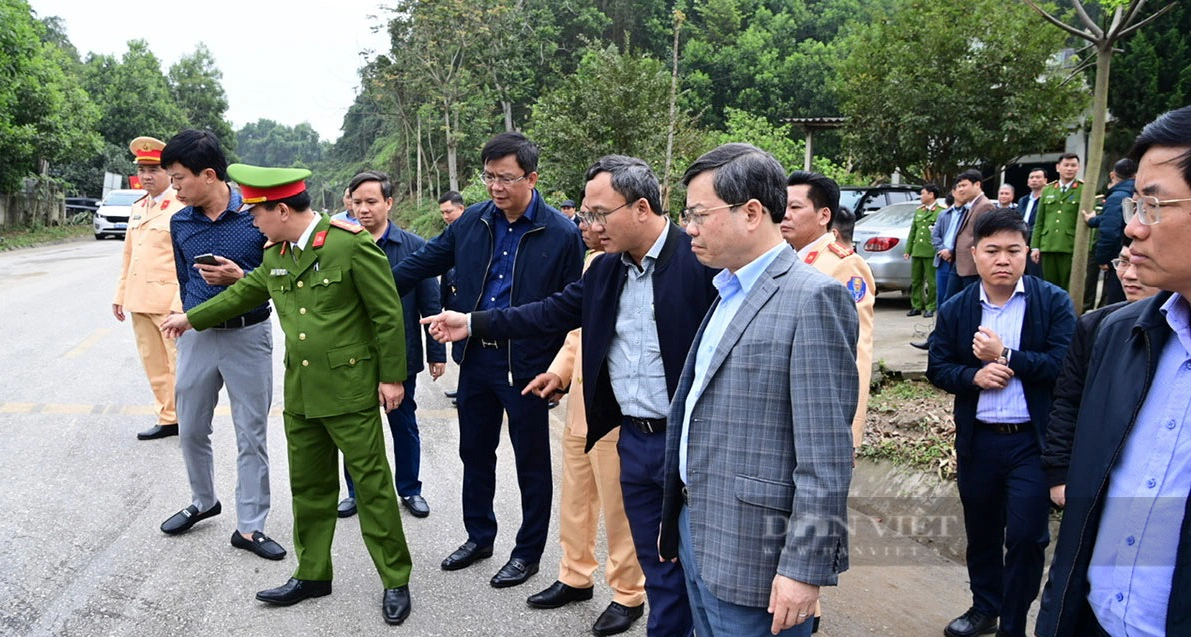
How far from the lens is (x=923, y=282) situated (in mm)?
10281

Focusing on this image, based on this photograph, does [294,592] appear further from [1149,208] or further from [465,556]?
[1149,208]

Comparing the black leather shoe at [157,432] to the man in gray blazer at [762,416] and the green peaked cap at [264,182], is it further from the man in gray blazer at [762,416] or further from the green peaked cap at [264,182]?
the man in gray blazer at [762,416]

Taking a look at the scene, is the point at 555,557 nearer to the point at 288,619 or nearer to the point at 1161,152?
the point at 288,619

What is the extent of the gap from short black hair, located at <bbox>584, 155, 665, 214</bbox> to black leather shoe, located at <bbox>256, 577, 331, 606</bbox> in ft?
7.43

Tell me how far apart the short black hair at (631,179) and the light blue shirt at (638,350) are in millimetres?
140

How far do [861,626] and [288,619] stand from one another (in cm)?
252

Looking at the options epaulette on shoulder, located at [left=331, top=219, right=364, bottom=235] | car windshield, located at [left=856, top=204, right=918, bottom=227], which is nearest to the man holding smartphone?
epaulette on shoulder, located at [left=331, top=219, right=364, bottom=235]

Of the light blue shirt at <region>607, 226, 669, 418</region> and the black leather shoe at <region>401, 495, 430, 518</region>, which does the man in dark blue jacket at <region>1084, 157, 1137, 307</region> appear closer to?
the light blue shirt at <region>607, 226, 669, 418</region>

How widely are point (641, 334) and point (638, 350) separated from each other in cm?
6

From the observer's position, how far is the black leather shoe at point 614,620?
3.56 m

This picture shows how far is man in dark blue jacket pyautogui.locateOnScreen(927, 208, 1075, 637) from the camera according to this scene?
328 cm

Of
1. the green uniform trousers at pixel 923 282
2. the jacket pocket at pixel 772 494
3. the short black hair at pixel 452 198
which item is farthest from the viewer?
the green uniform trousers at pixel 923 282

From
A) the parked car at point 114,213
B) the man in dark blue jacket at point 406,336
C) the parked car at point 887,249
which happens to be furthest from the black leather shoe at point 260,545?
the parked car at point 114,213

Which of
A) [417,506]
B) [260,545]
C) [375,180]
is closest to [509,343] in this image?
[417,506]
